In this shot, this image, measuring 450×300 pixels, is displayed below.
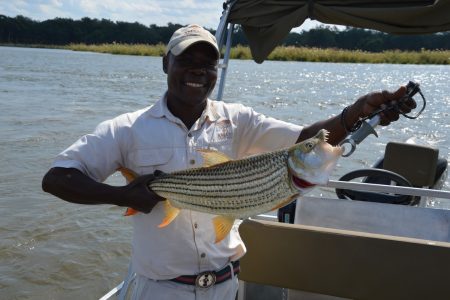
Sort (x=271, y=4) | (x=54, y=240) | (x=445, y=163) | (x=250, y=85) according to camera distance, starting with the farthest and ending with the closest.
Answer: (x=250, y=85)
(x=54, y=240)
(x=445, y=163)
(x=271, y=4)

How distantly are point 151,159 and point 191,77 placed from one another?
0.50 metres

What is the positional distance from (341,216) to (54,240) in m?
5.46

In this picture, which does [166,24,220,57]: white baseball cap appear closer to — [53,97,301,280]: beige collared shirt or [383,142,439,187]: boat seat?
[53,97,301,280]: beige collared shirt

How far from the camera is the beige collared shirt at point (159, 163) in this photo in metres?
2.84

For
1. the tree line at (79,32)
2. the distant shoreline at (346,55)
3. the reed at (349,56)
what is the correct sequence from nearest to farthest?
the distant shoreline at (346,55)
the reed at (349,56)
the tree line at (79,32)

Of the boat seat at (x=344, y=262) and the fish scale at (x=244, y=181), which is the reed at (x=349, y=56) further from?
the fish scale at (x=244, y=181)

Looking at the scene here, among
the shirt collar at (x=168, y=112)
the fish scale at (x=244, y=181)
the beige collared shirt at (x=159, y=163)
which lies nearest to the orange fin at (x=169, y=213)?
the fish scale at (x=244, y=181)

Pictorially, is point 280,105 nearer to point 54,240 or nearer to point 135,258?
point 54,240

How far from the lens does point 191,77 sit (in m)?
2.93

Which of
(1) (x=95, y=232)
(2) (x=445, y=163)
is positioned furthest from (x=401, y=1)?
(1) (x=95, y=232)

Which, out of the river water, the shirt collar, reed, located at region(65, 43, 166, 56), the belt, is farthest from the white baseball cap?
reed, located at region(65, 43, 166, 56)

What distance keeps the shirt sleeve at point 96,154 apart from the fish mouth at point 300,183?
3.41 ft

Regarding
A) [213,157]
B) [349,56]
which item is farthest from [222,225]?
[349,56]

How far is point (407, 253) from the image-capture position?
3.27 meters
